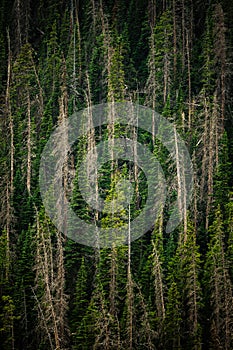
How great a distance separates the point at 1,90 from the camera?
66625mm

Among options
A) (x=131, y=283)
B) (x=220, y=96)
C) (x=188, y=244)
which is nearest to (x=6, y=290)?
(x=131, y=283)

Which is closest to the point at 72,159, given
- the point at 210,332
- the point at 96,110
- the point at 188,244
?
the point at 96,110

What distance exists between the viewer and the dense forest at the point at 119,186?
4434cm

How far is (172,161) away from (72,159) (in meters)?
7.51

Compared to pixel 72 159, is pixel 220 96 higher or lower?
higher

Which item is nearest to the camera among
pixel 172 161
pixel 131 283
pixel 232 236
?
pixel 131 283

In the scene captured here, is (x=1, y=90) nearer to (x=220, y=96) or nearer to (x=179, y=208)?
(x=220, y=96)

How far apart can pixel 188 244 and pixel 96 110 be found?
16.3 m

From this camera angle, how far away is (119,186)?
49.0m

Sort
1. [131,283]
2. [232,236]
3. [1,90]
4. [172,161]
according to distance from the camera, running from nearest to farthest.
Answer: [131,283] → [232,236] → [172,161] → [1,90]

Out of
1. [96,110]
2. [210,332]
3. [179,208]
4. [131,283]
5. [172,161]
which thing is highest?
[96,110]

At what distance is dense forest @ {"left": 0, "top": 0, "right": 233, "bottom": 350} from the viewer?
44.3 metres

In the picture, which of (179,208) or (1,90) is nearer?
(179,208)

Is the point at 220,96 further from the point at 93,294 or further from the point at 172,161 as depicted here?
the point at 93,294
